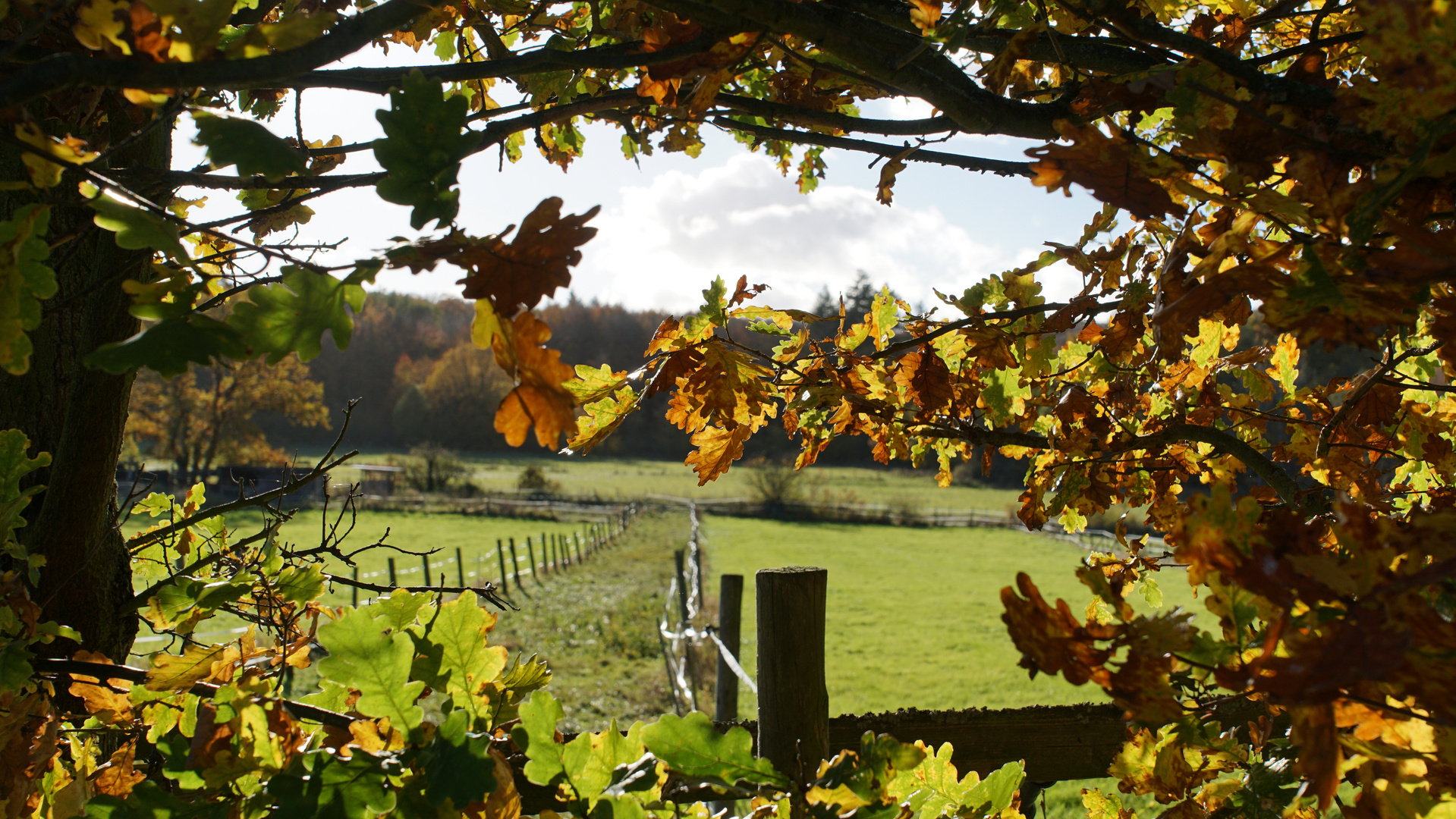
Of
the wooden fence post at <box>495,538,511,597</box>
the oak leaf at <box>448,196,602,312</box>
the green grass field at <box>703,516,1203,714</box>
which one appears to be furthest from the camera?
the wooden fence post at <box>495,538,511,597</box>

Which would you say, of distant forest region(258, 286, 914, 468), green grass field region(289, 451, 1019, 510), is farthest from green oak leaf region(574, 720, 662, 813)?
distant forest region(258, 286, 914, 468)

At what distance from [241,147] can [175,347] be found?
7.4 inches

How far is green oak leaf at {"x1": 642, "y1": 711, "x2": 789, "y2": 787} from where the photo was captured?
2.67 ft

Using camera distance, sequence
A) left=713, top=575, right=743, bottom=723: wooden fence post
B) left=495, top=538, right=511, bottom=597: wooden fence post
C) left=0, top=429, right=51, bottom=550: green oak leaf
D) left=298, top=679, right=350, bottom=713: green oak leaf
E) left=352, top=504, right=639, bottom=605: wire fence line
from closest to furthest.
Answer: left=298, top=679, right=350, bottom=713: green oak leaf
left=0, top=429, right=51, bottom=550: green oak leaf
left=713, top=575, right=743, bottom=723: wooden fence post
left=495, top=538, right=511, bottom=597: wooden fence post
left=352, top=504, right=639, bottom=605: wire fence line

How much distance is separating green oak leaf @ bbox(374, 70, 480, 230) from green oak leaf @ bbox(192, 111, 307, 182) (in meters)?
0.09

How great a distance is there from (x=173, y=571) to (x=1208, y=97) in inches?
81.1

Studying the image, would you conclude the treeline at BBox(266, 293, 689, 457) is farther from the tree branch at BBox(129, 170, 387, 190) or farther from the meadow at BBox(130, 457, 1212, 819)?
the tree branch at BBox(129, 170, 387, 190)

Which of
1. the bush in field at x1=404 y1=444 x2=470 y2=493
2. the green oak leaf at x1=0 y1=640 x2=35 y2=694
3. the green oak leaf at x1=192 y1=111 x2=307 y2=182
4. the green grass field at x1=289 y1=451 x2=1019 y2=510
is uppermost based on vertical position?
the green oak leaf at x1=192 y1=111 x2=307 y2=182

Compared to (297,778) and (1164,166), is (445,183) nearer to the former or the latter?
(297,778)

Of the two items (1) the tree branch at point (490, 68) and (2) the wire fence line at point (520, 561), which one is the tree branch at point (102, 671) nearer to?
(1) the tree branch at point (490, 68)

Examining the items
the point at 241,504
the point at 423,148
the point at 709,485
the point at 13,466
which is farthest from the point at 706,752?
the point at 709,485

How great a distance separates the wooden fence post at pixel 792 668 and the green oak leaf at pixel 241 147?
1.09 meters

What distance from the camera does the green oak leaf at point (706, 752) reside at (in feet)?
2.67

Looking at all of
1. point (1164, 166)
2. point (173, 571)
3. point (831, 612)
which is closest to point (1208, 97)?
point (1164, 166)
